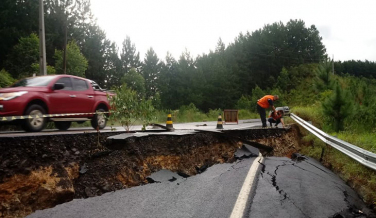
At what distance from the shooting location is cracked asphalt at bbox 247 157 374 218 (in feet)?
11.9

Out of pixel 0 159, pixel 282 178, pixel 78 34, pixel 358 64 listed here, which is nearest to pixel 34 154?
pixel 0 159

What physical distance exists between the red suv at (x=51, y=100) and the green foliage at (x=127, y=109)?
870mm

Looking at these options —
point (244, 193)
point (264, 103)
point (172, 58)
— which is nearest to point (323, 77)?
point (264, 103)

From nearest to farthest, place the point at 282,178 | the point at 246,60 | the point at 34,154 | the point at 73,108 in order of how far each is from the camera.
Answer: the point at 34,154
the point at 282,178
the point at 73,108
the point at 246,60

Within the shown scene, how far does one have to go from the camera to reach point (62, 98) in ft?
26.5

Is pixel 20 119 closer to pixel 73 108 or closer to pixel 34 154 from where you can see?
pixel 73 108

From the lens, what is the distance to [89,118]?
354 inches

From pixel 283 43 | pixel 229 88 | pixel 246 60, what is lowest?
pixel 229 88

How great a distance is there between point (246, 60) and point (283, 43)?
9485mm

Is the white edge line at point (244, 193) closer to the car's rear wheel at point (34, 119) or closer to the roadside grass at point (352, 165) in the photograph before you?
the roadside grass at point (352, 165)

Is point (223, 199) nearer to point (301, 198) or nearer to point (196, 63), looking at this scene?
point (301, 198)

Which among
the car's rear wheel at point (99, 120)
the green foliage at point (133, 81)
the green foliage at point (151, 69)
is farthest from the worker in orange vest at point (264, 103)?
the green foliage at point (151, 69)

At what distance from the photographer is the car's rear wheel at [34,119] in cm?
700

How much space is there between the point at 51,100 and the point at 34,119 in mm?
743
